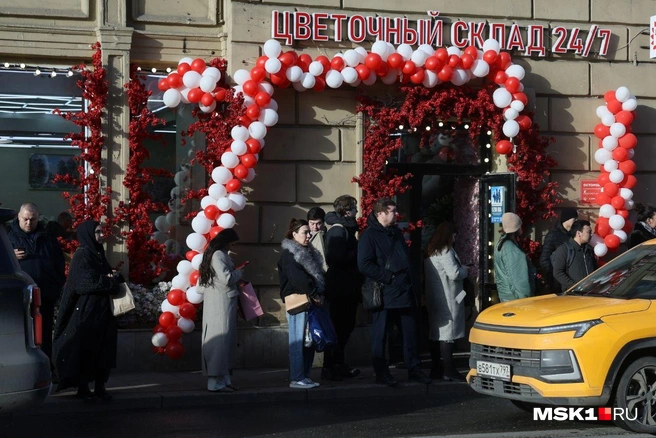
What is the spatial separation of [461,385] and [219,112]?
4.62 meters

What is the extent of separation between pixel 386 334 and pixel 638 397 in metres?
3.89

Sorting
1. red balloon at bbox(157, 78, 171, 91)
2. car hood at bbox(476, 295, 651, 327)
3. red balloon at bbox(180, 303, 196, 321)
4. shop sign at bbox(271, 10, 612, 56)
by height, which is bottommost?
red balloon at bbox(180, 303, 196, 321)

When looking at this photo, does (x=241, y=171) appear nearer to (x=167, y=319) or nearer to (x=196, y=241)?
(x=196, y=241)

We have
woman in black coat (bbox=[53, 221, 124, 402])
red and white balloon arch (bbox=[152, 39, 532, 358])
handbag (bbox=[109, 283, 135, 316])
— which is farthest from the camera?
red and white balloon arch (bbox=[152, 39, 532, 358])

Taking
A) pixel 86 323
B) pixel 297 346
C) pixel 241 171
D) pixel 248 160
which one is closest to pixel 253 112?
pixel 248 160

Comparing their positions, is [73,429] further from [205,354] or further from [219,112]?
[219,112]

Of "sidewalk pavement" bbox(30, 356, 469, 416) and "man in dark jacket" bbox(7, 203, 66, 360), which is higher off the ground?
"man in dark jacket" bbox(7, 203, 66, 360)

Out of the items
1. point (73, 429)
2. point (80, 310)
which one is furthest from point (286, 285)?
point (73, 429)

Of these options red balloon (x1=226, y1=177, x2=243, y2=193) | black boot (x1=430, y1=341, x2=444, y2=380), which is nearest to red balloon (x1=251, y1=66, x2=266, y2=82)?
red balloon (x1=226, y1=177, x2=243, y2=193)

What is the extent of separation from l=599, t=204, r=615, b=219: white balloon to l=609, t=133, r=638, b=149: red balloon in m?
0.87

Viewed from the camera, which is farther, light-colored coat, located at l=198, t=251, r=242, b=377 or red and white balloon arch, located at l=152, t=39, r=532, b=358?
red and white balloon arch, located at l=152, t=39, r=532, b=358

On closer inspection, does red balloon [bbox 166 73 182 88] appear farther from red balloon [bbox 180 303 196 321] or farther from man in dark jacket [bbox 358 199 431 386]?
man in dark jacket [bbox 358 199 431 386]

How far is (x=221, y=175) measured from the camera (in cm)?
1354

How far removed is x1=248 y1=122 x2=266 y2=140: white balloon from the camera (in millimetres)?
13686
